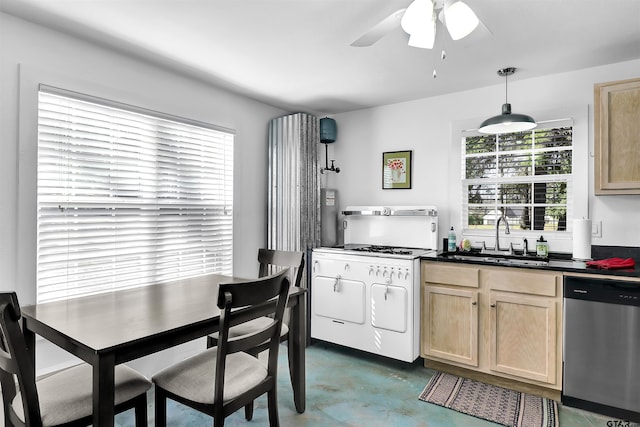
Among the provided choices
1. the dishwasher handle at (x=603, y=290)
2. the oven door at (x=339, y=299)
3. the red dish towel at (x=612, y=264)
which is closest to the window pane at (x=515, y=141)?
the red dish towel at (x=612, y=264)

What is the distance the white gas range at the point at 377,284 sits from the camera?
120 inches

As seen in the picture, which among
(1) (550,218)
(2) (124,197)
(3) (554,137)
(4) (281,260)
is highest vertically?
(3) (554,137)

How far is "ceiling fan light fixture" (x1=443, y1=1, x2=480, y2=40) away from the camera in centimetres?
161

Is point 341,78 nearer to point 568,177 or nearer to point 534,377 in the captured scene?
point 568,177

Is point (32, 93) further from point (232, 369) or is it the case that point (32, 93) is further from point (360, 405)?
point (360, 405)

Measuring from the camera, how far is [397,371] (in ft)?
10.0

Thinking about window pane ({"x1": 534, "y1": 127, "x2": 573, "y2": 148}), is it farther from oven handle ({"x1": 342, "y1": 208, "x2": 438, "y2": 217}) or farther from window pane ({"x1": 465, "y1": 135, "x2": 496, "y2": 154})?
oven handle ({"x1": 342, "y1": 208, "x2": 438, "y2": 217})

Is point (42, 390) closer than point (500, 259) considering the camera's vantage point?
Yes

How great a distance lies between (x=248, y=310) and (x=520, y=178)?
269cm

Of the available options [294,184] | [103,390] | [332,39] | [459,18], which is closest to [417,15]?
[459,18]

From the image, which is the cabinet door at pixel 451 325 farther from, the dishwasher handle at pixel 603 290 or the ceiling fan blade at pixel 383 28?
the ceiling fan blade at pixel 383 28

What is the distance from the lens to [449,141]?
353 centimetres

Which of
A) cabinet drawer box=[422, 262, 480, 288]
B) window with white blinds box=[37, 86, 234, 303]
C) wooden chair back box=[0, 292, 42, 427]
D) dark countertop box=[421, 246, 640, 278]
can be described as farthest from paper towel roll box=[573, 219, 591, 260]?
wooden chair back box=[0, 292, 42, 427]

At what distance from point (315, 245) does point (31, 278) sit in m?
2.31
